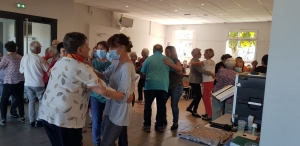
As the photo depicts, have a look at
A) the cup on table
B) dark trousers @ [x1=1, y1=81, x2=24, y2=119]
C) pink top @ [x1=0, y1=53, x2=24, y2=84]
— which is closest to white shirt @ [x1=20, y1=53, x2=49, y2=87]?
pink top @ [x1=0, y1=53, x2=24, y2=84]

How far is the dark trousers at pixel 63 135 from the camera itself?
1.70 m

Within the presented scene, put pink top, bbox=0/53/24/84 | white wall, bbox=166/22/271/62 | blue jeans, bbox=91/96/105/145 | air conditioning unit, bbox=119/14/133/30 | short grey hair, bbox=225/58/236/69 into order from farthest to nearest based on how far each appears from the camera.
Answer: white wall, bbox=166/22/271/62, air conditioning unit, bbox=119/14/133/30, pink top, bbox=0/53/24/84, short grey hair, bbox=225/58/236/69, blue jeans, bbox=91/96/105/145

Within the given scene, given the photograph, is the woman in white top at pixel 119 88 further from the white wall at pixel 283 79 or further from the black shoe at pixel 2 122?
the black shoe at pixel 2 122

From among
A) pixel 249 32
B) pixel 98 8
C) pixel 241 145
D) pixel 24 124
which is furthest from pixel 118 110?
pixel 249 32

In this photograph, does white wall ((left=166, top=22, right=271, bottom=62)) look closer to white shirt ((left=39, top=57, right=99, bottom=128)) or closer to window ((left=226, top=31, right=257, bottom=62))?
window ((left=226, top=31, right=257, bottom=62))

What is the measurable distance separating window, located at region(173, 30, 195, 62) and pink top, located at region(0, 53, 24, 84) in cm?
979

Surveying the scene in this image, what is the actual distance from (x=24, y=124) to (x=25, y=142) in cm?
86

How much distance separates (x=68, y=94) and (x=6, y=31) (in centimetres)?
496

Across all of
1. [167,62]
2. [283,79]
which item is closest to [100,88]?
[283,79]

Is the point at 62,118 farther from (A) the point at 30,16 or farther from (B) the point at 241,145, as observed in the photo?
(A) the point at 30,16

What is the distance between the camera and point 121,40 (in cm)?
214

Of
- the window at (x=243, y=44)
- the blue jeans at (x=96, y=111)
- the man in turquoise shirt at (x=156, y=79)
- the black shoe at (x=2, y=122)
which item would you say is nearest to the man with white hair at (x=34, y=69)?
the black shoe at (x=2, y=122)

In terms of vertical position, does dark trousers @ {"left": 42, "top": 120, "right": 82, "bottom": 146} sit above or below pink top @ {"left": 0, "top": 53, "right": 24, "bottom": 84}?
below

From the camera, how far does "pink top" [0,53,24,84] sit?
392cm
